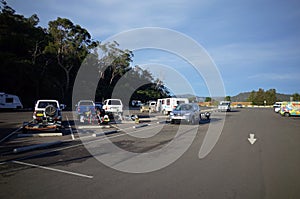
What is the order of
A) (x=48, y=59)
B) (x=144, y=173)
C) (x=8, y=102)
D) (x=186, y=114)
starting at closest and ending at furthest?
(x=144, y=173) < (x=186, y=114) < (x=8, y=102) < (x=48, y=59)

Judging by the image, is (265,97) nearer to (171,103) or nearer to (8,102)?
(171,103)

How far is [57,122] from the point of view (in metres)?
14.1

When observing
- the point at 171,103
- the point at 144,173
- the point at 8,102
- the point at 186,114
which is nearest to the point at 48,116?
the point at 144,173

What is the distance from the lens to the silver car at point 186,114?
19406 millimetres

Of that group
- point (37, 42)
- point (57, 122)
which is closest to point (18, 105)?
point (37, 42)

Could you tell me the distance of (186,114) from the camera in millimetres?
19391

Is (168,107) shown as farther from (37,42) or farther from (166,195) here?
(37,42)

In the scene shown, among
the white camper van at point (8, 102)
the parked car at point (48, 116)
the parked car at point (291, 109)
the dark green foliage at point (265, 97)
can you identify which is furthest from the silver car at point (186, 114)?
the dark green foliage at point (265, 97)

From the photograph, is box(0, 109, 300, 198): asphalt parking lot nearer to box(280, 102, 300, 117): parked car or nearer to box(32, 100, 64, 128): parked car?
box(32, 100, 64, 128): parked car

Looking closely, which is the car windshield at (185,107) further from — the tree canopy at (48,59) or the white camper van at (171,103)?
the tree canopy at (48,59)

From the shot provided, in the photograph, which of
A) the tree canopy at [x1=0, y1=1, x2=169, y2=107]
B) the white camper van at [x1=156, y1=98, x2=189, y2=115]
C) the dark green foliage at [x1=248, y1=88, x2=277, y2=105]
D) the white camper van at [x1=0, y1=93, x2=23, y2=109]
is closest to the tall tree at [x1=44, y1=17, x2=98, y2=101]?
the tree canopy at [x1=0, y1=1, x2=169, y2=107]

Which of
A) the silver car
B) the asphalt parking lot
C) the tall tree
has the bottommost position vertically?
the asphalt parking lot

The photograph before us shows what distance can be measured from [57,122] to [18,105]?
2926cm

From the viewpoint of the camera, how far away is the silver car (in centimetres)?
1941
